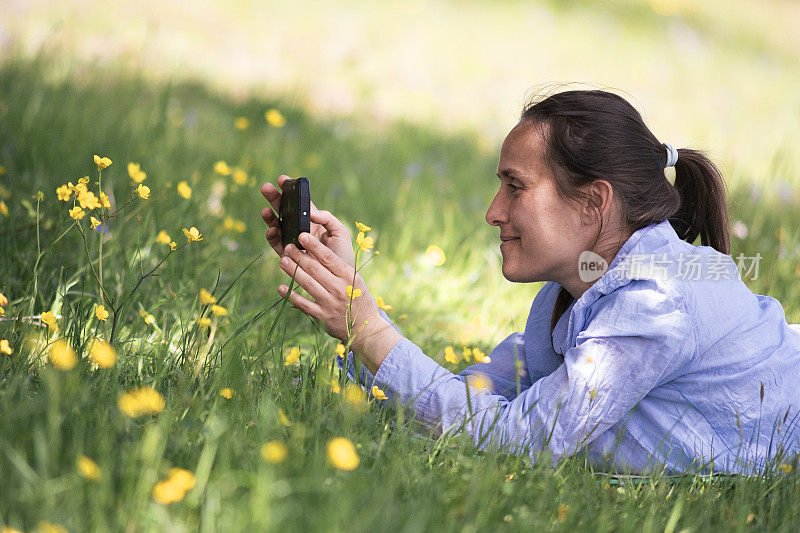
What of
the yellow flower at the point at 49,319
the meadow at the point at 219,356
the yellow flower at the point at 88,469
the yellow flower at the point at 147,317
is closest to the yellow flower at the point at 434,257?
the meadow at the point at 219,356

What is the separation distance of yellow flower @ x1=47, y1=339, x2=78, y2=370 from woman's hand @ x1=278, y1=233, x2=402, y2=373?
19.2 inches

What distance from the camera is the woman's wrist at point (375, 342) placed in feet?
6.55

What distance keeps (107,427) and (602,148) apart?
1308 millimetres

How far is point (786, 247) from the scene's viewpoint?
11.7ft

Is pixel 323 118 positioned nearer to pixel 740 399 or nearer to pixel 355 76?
pixel 355 76

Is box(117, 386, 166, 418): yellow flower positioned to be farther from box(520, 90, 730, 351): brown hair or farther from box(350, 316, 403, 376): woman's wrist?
box(520, 90, 730, 351): brown hair

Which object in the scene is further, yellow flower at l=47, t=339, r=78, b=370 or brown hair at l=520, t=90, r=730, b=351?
brown hair at l=520, t=90, r=730, b=351

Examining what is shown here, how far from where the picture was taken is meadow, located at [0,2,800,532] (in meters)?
1.34

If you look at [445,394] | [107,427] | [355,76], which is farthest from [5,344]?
[355,76]

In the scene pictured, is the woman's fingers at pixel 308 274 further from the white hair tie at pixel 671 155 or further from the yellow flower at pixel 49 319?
the white hair tie at pixel 671 155

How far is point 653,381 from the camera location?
1859mm

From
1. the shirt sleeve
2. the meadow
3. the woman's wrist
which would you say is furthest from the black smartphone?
the shirt sleeve

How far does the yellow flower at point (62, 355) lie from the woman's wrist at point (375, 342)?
2.12 ft

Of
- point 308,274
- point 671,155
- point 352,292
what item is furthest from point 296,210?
point 671,155
